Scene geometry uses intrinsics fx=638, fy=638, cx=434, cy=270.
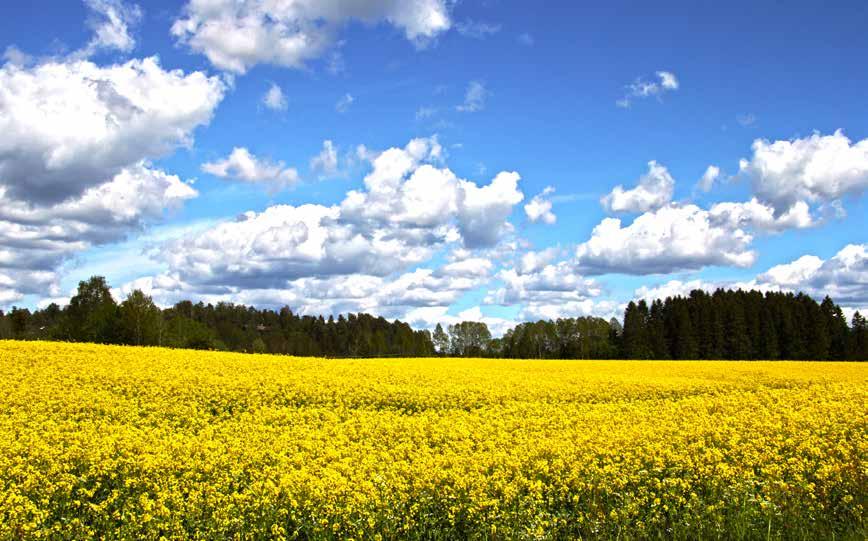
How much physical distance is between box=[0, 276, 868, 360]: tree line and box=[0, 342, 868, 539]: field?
42.6m

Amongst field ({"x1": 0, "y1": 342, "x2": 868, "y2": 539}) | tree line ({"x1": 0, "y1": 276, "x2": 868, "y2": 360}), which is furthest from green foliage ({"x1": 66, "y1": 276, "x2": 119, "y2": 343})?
field ({"x1": 0, "y1": 342, "x2": 868, "y2": 539})

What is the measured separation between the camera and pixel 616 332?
97.6 meters

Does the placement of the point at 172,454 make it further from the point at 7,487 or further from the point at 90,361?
the point at 90,361

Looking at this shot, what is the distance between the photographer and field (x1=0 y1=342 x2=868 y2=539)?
8961mm

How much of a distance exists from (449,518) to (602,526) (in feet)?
7.03

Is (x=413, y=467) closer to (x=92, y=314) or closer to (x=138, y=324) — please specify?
(x=138, y=324)

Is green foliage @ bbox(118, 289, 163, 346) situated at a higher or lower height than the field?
higher

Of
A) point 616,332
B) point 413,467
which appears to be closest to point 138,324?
point 413,467

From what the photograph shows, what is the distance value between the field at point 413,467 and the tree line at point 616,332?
4259cm

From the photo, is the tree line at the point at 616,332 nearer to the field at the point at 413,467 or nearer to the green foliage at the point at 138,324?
the green foliage at the point at 138,324

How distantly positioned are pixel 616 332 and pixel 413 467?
9123 cm

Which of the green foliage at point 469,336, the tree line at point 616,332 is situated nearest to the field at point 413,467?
the tree line at point 616,332

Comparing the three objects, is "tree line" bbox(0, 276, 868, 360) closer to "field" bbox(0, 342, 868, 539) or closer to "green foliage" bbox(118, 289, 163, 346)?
"green foliage" bbox(118, 289, 163, 346)

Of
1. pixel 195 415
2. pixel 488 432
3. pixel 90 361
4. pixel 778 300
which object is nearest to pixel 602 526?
pixel 488 432
